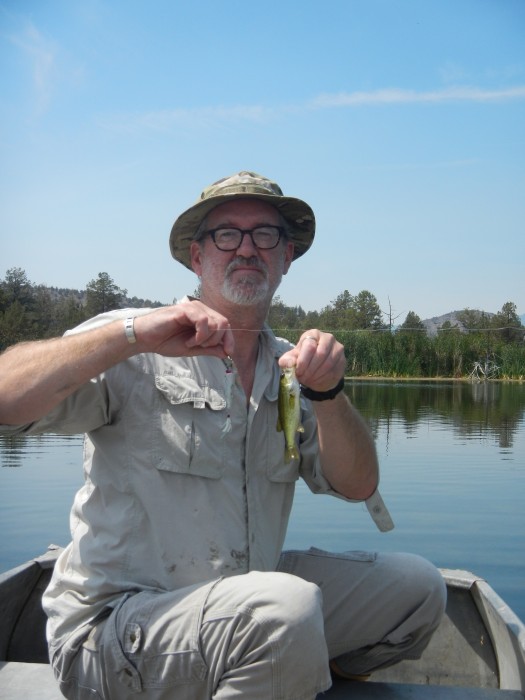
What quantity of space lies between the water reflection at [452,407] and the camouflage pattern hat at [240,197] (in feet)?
45.0

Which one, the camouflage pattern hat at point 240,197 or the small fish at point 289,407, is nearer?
the small fish at point 289,407

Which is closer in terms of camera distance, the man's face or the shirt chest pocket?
the shirt chest pocket

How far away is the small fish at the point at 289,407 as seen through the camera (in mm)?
3289

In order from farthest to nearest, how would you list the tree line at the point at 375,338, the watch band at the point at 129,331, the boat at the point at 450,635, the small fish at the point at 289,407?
the tree line at the point at 375,338, the boat at the point at 450,635, the small fish at the point at 289,407, the watch band at the point at 129,331

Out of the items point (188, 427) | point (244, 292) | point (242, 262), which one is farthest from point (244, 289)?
point (188, 427)

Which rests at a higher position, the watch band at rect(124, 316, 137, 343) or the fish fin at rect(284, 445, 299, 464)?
the watch band at rect(124, 316, 137, 343)

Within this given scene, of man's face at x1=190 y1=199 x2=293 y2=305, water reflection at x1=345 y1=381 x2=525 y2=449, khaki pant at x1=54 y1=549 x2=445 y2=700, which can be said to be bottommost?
water reflection at x1=345 y1=381 x2=525 y2=449

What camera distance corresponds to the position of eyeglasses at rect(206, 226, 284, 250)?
3902mm

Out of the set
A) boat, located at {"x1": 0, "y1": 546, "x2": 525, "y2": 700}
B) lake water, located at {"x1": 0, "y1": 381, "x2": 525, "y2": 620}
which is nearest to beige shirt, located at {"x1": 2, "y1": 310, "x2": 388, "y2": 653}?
boat, located at {"x1": 0, "y1": 546, "x2": 525, "y2": 700}

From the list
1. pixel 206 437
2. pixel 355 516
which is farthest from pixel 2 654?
pixel 355 516

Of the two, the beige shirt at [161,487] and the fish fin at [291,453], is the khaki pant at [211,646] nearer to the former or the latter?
the beige shirt at [161,487]

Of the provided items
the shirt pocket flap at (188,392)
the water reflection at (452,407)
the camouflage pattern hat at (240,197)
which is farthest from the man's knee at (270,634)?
the water reflection at (452,407)

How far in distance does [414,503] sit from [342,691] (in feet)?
25.5

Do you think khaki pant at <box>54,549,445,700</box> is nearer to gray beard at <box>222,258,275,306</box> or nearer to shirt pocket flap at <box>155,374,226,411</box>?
shirt pocket flap at <box>155,374,226,411</box>
